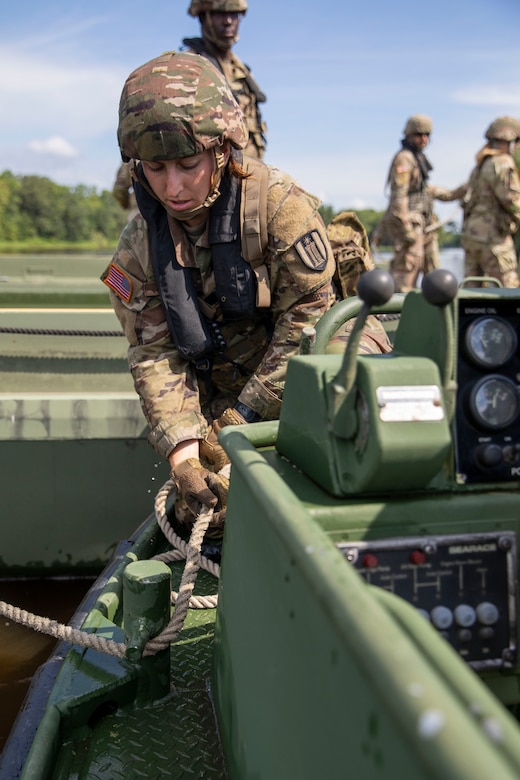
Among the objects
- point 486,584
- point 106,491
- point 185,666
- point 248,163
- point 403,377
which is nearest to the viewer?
point 403,377

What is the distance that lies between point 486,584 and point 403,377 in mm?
432

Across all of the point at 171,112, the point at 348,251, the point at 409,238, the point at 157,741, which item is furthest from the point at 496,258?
the point at 157,741

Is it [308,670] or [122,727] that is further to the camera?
[122,727]

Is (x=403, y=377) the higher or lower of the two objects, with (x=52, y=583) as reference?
higher

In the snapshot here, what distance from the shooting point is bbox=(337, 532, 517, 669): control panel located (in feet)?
4.34

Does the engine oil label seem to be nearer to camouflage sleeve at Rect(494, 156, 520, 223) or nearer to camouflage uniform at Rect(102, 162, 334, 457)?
camouflage uniform at Rect(102, 162, 334, 457)

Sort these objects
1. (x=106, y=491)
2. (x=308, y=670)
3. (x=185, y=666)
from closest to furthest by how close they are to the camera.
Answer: (x=308, y=670), (x=185, y=666), (x=106, y=491)

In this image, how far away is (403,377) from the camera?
50.2 inches

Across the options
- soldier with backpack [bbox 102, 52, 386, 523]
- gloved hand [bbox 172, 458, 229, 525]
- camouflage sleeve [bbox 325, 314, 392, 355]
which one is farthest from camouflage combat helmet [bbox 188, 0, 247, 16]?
gloved hand [bbox 172, 458, 229, 525]

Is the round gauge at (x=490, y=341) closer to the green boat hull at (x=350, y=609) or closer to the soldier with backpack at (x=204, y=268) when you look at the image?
the green boat hull at (x=350, y=609)

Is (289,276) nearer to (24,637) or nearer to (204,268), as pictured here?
(204,268)

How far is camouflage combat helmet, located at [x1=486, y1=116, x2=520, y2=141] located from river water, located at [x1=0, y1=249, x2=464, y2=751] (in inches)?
221

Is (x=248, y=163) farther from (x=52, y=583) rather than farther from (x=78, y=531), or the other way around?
(x=52, y=583)

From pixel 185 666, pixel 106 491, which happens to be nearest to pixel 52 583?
pixel 106 491
